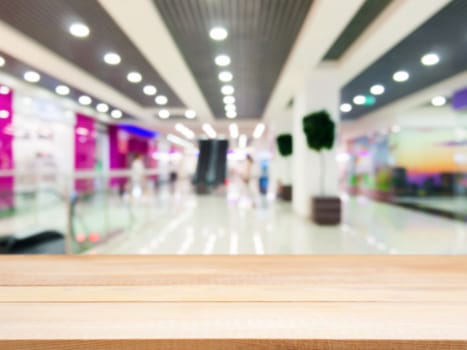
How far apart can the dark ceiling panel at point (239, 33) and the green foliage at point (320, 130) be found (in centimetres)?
142

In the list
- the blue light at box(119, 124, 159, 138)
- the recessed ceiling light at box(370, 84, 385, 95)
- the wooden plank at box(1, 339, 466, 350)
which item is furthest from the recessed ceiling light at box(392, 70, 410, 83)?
the blue light at box(119, 124, 159, 138)

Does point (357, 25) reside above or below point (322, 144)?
above

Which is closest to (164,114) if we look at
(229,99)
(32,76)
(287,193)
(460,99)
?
(229,99)

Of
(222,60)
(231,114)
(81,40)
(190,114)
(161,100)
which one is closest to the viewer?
(81,40)

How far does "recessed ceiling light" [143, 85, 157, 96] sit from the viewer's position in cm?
945

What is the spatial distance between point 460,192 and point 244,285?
13.8m

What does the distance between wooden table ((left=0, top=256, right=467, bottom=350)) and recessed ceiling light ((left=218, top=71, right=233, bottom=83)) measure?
723cm

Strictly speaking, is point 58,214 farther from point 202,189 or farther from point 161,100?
point 202,189

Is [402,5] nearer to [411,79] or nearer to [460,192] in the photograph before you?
[411,79]

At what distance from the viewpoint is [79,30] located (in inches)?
210

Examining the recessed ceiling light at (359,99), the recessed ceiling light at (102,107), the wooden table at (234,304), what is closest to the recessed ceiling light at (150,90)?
the recessed ceiling light at (102,107)

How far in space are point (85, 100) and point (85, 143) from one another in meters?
3.15

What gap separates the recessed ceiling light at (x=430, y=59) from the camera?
20.0ft

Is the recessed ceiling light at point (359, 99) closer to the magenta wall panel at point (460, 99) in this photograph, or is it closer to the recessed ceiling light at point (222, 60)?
the magenta wall panel at point (460, 99)
